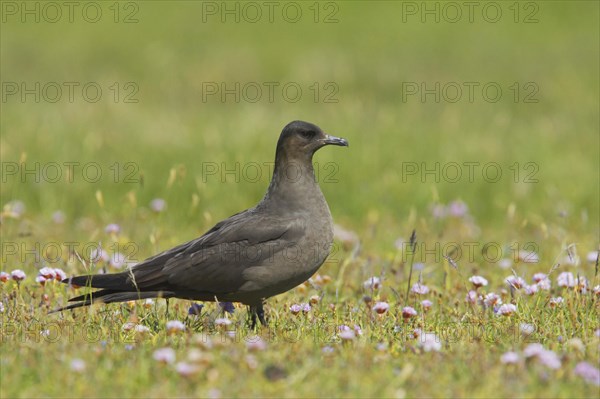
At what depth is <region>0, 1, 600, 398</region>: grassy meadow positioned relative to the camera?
405 centimetres

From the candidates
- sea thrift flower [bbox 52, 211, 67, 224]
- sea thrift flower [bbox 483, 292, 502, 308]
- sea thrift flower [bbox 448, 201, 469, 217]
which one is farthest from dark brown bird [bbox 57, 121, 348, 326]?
sea thrift flower [bbox 448, 201, 469, 217]

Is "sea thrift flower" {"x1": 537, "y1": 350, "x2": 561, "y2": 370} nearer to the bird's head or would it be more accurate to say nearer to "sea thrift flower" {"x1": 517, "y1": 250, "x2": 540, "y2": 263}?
the bird's head

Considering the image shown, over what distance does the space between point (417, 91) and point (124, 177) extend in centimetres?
688

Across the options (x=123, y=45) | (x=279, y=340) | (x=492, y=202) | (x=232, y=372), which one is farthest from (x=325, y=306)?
(x=123, y=45)

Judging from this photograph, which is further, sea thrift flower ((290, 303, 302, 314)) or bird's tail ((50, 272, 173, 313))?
sea thrift flower ((290, 303, 302, 314))

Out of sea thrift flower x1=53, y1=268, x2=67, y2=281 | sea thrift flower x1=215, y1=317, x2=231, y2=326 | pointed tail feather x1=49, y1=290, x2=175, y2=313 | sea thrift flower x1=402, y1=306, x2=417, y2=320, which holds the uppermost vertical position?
sea thrift flower x1=53, y1=268, x2=67, y2=281

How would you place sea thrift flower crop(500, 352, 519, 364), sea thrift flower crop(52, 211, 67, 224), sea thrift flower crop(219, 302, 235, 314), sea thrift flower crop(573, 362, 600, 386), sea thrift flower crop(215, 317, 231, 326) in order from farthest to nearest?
sea thrift flower crop(52, 211, 67, 224) → sea thrift flower crop(219, 302, 235, 314) → sea thrift flower crop(215, 317, 231, 326) → sea thrift flower crop(500, 352, 519, 364) → sea thrift flower crop(573, 362, 600, 386)

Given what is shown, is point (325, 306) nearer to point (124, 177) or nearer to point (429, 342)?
point (429, 342)

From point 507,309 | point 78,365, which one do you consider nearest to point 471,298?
point 507,309

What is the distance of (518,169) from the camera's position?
1039 cm

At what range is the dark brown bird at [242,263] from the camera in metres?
5.36

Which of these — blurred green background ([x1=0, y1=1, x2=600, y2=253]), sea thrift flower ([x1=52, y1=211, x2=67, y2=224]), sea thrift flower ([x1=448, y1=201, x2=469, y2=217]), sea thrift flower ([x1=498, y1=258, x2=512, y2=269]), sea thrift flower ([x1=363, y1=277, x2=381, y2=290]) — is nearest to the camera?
sea thrift flower ([x1=363, y1=277, x2=381, y2=290])

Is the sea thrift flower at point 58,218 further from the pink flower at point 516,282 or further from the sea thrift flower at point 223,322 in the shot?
the pink flower at point 516,282

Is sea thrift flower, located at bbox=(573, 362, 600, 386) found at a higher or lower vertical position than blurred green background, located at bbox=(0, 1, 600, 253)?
lower
